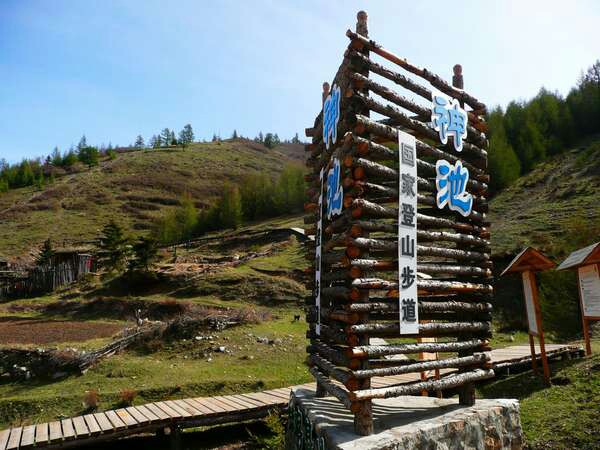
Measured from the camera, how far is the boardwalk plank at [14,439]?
657 cm

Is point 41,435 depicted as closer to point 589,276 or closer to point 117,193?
point 589,276

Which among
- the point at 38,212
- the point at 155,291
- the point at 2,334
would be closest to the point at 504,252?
the point at 155,291

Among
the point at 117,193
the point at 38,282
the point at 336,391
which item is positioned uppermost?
the point at 117,193

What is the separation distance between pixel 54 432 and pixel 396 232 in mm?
6194

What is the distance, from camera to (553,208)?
94.4 feet

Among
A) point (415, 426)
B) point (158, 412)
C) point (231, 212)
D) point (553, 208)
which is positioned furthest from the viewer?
point (231, 212)

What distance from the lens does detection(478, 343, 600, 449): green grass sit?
574 cm

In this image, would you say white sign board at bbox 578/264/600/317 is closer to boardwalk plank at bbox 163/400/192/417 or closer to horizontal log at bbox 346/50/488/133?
horizontal log at bbox 346/50/488/133

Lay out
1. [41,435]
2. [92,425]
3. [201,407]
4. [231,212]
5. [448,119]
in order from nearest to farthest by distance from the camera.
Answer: [448,119]
[41,435]
[92,425]
[201,407]
[231,212]

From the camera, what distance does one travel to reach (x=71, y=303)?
2411 centimetres

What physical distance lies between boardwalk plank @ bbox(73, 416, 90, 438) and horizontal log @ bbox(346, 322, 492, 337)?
4966mm

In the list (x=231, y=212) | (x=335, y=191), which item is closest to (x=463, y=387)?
(x=335, y=191)

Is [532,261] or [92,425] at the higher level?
[532,261]

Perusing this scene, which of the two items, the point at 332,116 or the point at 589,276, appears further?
the point at 589,276
